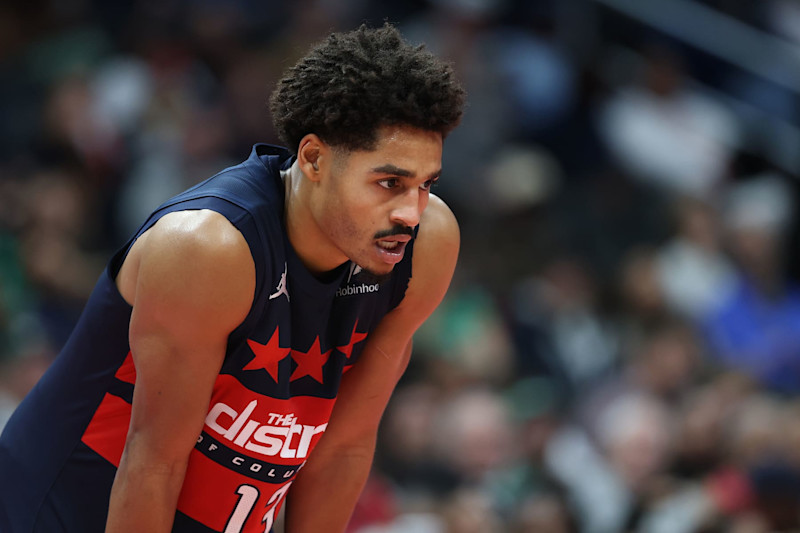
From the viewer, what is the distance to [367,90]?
231 centimetres

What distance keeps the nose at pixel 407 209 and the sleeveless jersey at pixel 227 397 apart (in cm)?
25

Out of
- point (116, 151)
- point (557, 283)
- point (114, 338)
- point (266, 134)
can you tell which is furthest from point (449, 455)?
point (114, 338)

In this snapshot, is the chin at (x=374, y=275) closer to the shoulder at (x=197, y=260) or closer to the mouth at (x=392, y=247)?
the mouth at (x=392, y=247)

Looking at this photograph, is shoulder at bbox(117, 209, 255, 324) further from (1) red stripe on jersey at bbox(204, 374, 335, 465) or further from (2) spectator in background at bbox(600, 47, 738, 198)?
(2) spectator in background at bbox(600, 47, 738, 198)

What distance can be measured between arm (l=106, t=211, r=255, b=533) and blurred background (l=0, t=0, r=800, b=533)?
310cm

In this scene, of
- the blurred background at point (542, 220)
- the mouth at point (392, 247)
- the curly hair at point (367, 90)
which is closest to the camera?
the curly hair at point (367, 90)

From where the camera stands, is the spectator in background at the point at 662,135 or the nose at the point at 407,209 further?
the spectator in background at the point at 662,135

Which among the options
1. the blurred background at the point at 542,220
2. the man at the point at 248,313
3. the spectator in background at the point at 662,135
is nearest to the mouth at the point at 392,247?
the man at the point at 248,313

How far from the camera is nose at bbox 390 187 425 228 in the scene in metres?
2.38

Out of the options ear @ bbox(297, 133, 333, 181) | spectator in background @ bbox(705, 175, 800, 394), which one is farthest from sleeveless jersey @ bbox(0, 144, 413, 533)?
spectator in background @ bbox(705, 175, 800, 394)

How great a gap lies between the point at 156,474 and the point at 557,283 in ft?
15.7

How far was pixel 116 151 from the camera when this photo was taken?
667 centimetres

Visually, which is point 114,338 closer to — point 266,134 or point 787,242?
point 266,134

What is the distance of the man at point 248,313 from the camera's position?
226cm
